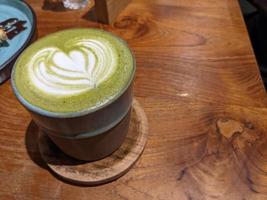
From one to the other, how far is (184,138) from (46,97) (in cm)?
24

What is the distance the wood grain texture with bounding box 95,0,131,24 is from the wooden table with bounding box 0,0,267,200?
2cm

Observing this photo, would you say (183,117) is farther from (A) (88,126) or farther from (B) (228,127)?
(A) (88,126)

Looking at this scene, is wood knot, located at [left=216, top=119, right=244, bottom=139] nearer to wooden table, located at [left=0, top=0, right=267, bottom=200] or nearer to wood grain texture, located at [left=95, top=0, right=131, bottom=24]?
wooden table, located at [left=0, top=0, right=267, bottom=200]

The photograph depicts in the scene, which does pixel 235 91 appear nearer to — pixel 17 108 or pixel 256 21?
pixel 17 108

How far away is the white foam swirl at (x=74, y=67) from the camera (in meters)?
0.41

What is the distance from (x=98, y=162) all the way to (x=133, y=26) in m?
0.34

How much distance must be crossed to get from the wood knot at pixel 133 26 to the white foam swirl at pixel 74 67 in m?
0.25

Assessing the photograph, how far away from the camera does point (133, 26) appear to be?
729mm

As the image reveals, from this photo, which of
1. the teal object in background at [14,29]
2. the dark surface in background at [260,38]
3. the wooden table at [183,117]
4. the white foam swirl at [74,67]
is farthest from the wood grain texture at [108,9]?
the dark surface in background at [260,38]

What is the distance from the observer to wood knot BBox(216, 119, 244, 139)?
21.1 inches

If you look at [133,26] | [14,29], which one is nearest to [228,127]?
[133,26]

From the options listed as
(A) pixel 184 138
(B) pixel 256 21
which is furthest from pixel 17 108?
(B) pixel 256 21

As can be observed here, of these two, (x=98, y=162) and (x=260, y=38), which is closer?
(x=98, y=162)

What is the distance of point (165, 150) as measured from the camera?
1.72 feet
